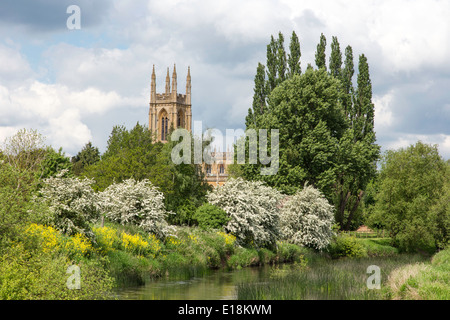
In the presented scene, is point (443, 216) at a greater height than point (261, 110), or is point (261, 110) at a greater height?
point (261, 110)

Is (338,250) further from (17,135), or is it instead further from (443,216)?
(17,135)

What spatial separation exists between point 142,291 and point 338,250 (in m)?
27.4

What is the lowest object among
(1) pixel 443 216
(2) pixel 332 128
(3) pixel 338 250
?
(3) pixel 338 250

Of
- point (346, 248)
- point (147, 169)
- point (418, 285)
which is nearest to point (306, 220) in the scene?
point (346, 248)

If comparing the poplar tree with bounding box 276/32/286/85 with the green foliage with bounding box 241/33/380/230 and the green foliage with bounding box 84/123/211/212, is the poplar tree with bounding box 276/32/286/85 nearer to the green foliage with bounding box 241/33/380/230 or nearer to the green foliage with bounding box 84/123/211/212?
the green foliage with bounding box 241/33/380/230

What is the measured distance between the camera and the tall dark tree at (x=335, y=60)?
5625cm

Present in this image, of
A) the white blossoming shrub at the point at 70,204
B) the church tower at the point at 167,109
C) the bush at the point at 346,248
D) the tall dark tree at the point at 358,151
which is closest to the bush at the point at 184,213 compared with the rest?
the bush at the point at 346,248

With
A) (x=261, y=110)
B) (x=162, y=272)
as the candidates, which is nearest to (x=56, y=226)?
(x=162, y=272)

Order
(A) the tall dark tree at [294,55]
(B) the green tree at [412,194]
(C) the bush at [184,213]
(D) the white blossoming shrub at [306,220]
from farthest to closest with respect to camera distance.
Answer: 1. (A) the tall dark tree at [294,55]
2. (C) the bush at [184,213]
3. (B) the green tree at [412,194]
4. (D) the white blossoming shrub at [306,220]

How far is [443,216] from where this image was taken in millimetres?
42688

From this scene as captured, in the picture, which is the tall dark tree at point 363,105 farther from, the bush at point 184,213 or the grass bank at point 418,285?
the grass bank at point 418,285

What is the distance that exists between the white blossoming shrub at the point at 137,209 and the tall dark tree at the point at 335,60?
34374 millimetres

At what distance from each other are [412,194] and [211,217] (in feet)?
71.6
